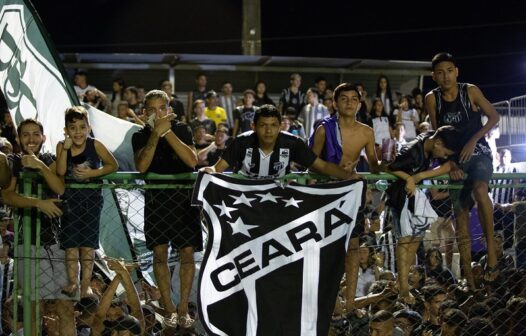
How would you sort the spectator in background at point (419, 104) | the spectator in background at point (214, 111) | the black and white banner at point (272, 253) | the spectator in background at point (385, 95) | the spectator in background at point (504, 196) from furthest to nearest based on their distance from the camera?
the spectator in background at point (419, 104), the spectator in background at point (385, 95), the spectator in background at point (214, 111), the spectator in background at point (504, 196), the black and white banner at point (272, 253)

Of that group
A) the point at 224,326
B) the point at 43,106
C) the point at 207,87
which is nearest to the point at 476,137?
the point at 224,326

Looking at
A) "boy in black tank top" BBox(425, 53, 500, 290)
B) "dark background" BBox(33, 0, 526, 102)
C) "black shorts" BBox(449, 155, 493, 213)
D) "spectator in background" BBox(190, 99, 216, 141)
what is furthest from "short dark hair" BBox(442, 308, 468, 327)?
"dark background" BBox(33, 0, 526, 102)

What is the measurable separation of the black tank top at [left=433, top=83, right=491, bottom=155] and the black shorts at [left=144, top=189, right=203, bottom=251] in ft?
7.73

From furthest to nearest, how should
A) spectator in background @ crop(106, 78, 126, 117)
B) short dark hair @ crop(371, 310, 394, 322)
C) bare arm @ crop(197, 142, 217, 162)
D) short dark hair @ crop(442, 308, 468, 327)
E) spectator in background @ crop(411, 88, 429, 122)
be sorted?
1. spectator in background @ crop(411, 88, 429, 122)
2. spectator in background @ crop(106, 78, 126, 117)
3. bare arm @ crop(197, 142, 217, 162)
4. short dark hair @ crop(442, 308, 468, 327)
5. short dark hair @ crop(371, 310, 394, 322)

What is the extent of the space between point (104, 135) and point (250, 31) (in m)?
8.58

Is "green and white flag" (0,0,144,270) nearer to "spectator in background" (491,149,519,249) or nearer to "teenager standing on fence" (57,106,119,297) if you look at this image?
"teenager standing on fence" (57,106,119,297)

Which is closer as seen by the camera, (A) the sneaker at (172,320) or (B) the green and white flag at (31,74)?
(A) the sneaker at (172,320)

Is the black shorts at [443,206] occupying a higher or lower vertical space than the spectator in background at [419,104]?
lower

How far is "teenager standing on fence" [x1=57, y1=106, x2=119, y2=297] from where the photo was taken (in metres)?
6.86

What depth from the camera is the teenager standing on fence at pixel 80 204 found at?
6859 millimetres

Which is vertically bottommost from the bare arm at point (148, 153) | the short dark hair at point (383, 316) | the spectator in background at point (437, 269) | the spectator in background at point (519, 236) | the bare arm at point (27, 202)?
the short dark hair at point (383, 316)

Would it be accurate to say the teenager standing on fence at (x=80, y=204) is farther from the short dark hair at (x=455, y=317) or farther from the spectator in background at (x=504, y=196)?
the spectator in background at (x=504, y=196)

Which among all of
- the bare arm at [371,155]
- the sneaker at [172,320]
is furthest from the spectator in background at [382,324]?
the sneaker at [172,320]

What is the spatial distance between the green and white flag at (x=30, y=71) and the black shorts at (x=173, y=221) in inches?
66.4
